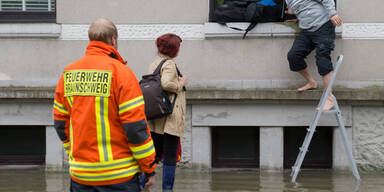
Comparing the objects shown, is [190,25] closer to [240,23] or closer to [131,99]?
[240,23]

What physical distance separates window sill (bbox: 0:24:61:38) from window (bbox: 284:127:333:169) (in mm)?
3204

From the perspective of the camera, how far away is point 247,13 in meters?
7.26

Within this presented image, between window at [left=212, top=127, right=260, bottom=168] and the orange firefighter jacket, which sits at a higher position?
the orange firefighter jacket

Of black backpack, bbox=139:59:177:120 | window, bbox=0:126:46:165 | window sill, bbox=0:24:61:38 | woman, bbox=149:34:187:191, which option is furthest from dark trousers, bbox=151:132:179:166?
window, bbox=0:126:46:165

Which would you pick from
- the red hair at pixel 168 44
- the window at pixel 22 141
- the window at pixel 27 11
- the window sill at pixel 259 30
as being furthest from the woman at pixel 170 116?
the window at pixel 22 141

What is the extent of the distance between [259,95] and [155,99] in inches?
79.5

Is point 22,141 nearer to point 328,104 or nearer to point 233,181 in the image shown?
point 233,181

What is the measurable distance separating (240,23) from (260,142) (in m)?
1.49

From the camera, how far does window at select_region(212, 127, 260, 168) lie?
7543 mm

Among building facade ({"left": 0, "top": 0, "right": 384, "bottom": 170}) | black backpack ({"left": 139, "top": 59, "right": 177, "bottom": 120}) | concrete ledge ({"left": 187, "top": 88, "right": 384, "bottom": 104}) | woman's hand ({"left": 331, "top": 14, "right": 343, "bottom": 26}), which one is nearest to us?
black backpack ({"left": 139, "top": 59, "right": 177, "bottom": 120})

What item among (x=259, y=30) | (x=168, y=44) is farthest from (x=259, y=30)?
(x=168, y=44)

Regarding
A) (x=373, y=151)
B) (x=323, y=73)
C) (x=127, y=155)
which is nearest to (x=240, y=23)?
(x=323, y=73)

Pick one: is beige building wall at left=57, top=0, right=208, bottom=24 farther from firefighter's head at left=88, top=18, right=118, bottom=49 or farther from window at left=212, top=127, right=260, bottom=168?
firefighter's head at left=88, top=18, right=118, bottom=49

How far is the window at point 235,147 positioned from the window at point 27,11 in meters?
2.63
